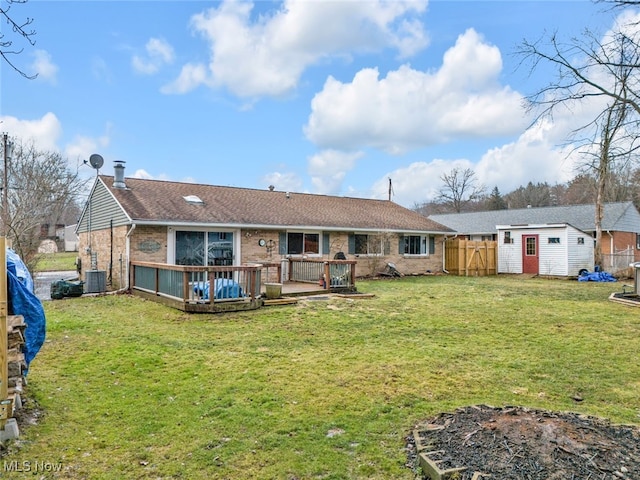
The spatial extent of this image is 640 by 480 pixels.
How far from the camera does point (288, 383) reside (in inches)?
201

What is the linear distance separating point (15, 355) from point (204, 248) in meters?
10.9

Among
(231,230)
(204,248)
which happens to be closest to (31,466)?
(204,248)

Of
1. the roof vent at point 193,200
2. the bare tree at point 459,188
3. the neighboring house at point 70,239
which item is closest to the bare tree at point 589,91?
the roof vent at point 193,200

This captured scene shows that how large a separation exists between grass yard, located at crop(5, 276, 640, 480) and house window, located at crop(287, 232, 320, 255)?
7.07 meters

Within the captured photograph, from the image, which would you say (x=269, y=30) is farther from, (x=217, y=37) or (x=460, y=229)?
(x=460, y=229)

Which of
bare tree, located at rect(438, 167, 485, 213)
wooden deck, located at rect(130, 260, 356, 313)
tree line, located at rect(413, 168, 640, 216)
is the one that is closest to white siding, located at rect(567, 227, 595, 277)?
wooden deck, located at rect(130, 260, 356, 313)

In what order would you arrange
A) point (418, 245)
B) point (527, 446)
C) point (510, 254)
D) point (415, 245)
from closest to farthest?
point (527, 446) < point (415, 245) < point (418, 245) < point (510, 254)

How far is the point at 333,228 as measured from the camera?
57.9 ft

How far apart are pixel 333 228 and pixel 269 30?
26.8ft

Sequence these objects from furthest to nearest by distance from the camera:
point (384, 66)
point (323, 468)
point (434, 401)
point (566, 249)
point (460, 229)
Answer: point (460, 229) < point (566, 249) < point (384, 66) < point (434, 401) < point (323, 468)

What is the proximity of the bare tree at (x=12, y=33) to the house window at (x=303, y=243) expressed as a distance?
43.7 feet

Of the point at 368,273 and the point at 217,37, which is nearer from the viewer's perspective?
the point at 217,37

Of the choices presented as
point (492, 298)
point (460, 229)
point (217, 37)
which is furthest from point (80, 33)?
point (460, 229)

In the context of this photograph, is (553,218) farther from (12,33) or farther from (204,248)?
(12,33)
